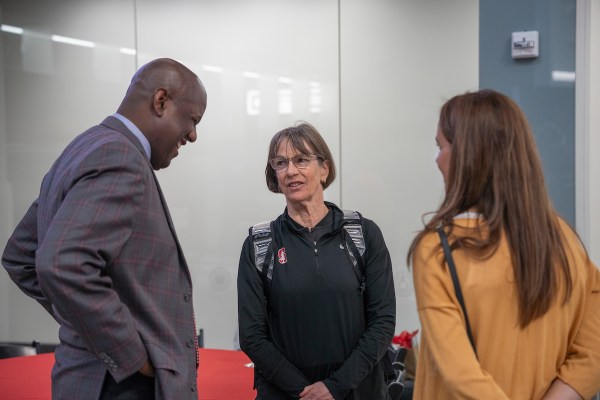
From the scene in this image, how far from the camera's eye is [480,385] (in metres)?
1.71

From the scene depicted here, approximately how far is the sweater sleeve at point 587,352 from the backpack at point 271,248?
107 cm

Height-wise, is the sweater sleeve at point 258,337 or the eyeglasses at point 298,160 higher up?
the eyeglasses at point 298,160

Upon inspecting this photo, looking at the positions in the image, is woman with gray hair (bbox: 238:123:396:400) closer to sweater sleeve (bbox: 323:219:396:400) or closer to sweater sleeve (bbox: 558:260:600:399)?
sweater sleeve (bbox: 323:219:396:400)

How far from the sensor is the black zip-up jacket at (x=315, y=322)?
8.94ft

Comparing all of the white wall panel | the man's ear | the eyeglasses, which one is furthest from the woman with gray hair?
the white wall panel

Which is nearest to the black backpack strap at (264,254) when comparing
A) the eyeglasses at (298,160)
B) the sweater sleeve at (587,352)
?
the eyeglasses at (298,160)

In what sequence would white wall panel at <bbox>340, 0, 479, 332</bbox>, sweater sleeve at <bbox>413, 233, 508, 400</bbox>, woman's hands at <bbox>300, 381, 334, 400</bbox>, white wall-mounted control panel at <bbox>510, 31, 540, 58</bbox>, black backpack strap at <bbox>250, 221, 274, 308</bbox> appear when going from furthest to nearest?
white wall panel at <bbox>340, 0, 479, 332</bbox>, white wall-mounted control panel at <bbox>510, 31, 540, 58</bbox>, black backpack strap at <bbox>250, 221, 274, 308</bbox>, woman's hands at <bbox>300, 381, 334, 400</bbox>, sweater sleeve at <bbox>413, 233, 508, 400</bbox>

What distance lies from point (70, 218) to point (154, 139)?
1.29ft

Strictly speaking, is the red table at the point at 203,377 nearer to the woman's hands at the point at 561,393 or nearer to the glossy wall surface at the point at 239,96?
the woman's hands at the point at 561,393

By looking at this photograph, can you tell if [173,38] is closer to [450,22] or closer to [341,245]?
[450,22]

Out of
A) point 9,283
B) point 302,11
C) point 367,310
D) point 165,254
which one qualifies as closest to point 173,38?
point 302,11

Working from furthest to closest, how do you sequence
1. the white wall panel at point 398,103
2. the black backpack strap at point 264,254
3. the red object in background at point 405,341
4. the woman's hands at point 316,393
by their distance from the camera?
the white wall panel at point 398,103
the red object in background at point 405,341
the black backpack strap at point 264,254
the woman's hands at point 316,393

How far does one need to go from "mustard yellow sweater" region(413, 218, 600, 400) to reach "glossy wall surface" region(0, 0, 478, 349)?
366cm

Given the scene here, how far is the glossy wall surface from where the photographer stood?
5.48m
